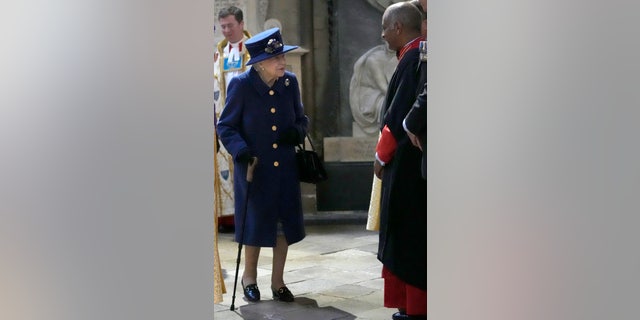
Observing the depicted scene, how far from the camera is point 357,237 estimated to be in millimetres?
7758

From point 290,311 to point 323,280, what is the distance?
0.94m

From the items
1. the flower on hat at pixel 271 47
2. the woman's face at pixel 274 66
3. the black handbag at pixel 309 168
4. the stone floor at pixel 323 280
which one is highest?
the flower on hat at pixel 271 47

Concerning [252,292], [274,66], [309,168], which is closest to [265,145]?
[309,168]

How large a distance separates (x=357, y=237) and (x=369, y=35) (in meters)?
2.59

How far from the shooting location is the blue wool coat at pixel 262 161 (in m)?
4.99

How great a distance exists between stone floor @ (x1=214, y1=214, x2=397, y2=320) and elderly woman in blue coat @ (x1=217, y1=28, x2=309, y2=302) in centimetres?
28

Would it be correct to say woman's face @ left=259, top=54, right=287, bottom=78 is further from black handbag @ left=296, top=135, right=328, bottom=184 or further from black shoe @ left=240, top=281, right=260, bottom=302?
black shoe @ left=240, top=281, right=260, bottom=302

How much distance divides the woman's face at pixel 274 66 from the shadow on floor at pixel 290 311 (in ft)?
4.24

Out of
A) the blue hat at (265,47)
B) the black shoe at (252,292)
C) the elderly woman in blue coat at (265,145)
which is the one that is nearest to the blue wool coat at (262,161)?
the elderly woman in blue coat at (265,145)

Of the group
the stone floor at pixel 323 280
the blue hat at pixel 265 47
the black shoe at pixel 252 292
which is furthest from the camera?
the black shoe at pixel 252 292

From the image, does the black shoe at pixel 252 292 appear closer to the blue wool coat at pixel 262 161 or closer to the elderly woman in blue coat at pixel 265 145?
the elderly woman in blue coat at pixel 265 145

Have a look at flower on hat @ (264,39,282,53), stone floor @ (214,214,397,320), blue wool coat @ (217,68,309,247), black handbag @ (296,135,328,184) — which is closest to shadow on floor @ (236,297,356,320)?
stone floor @ (214,214,397,320)
